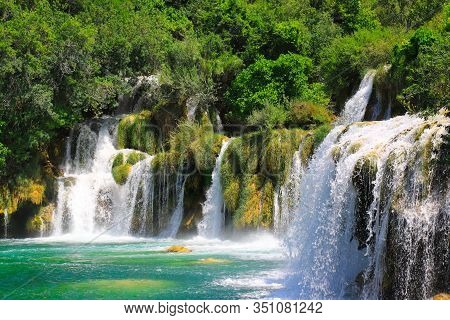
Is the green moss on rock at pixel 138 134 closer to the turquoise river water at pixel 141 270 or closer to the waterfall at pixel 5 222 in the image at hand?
the waterfall at pixel 5 222

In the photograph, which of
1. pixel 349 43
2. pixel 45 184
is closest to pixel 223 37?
pixel 349 43

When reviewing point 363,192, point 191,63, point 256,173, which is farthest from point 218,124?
point 363,192

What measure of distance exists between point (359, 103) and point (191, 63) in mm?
10361

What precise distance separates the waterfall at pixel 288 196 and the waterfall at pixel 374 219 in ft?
20.5

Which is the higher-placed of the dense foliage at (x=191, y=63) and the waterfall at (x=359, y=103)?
the dense foliage at (x=191, y=63)

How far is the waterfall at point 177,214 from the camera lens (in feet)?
84.9

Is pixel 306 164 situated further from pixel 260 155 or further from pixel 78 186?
pixel 78 186

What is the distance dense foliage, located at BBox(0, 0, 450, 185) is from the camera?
27.6 meters

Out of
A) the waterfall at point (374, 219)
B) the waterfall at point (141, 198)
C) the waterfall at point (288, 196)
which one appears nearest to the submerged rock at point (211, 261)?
the waterfall at point (374, 219)

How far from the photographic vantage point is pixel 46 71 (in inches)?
1119

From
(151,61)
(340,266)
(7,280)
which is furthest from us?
(151,61)

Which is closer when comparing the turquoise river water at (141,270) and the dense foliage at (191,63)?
the turquoise river water at (141,270)

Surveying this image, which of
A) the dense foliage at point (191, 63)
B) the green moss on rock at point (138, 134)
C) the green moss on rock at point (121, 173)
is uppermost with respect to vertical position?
the dense foliage at point (191, 63)

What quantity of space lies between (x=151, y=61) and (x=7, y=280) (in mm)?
20233
